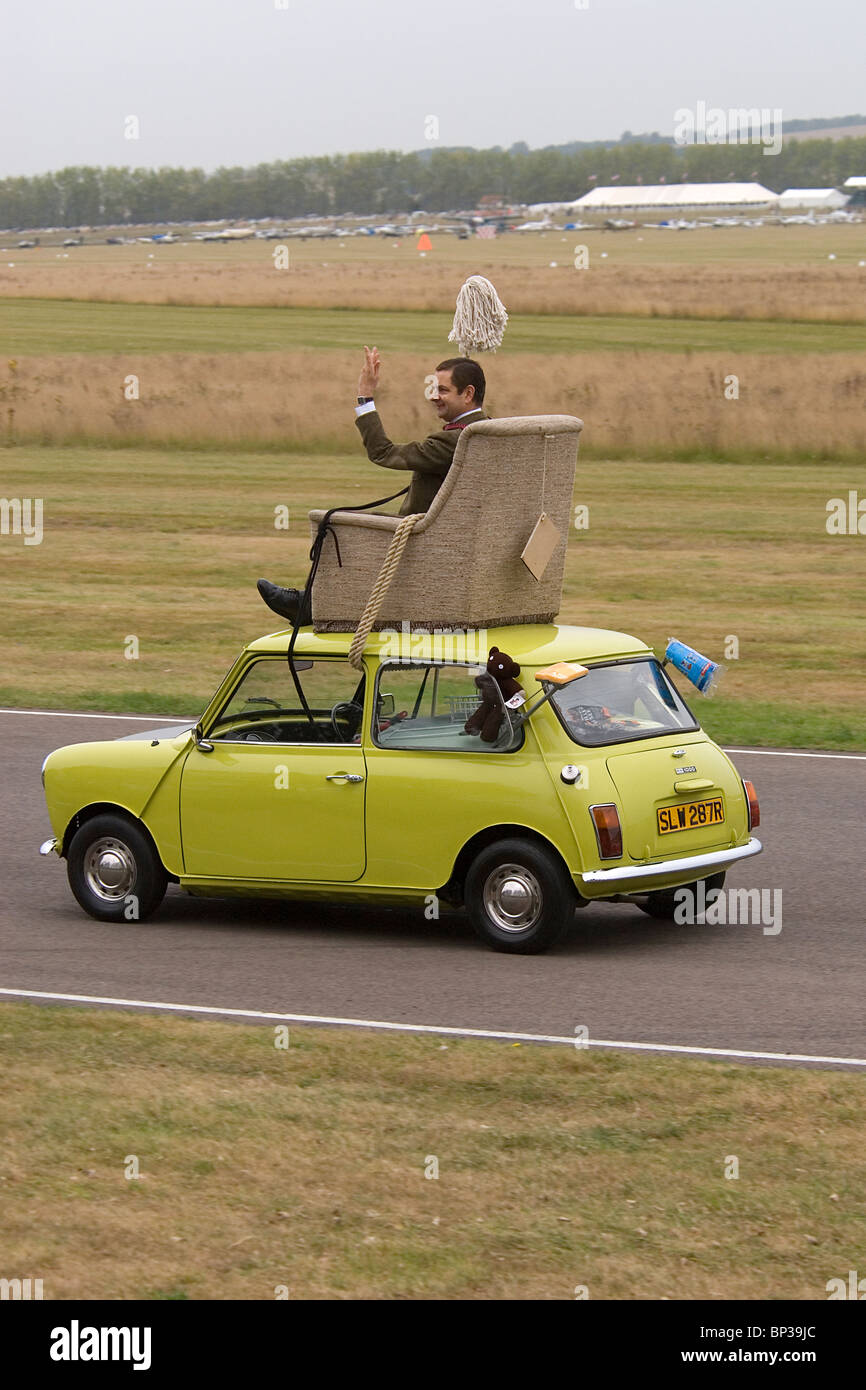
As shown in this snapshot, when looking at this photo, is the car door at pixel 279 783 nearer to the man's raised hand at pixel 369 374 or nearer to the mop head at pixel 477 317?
the man's raised hand at pixel 369 374

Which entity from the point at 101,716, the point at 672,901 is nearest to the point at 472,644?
the point at 672,901

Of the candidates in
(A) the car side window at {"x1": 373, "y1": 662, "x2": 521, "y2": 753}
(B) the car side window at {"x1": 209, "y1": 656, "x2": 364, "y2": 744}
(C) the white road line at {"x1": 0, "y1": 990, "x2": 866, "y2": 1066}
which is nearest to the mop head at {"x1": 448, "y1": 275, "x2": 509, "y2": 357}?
(A) the car side window at {"x1": 373, "y1": 662, "x2": 521, "y2": 753}

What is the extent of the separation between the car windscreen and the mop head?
5.69 feet

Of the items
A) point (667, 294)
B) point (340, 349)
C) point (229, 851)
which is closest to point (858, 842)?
point (229, 851)

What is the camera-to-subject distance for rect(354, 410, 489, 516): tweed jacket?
30.7 ft

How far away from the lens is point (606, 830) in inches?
349

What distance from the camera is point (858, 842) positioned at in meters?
11.6

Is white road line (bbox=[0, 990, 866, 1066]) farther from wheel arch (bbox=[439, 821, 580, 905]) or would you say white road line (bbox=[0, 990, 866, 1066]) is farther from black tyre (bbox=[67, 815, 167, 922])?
black tyre (bbox=[67, 815, 167, 922])

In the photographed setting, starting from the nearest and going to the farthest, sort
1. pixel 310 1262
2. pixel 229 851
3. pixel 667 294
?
pixel 310 1262 → pixel 229 851 → pixel 667 294

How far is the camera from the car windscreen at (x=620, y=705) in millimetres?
9234

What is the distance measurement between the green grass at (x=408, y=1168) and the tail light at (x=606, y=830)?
1.39 metres

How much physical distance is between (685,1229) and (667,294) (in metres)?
66.7

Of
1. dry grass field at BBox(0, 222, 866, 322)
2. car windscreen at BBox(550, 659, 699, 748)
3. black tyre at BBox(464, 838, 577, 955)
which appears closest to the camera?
black tyre at BBox(464, 838, 577, 955)

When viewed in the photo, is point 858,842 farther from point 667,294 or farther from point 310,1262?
point 667,294
